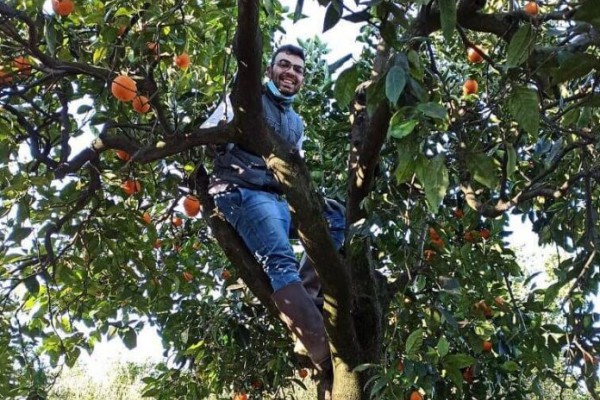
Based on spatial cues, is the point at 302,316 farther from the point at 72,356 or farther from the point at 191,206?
the point at 72,356

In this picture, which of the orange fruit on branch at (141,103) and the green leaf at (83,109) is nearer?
the orange fruit on branch at (141,103)

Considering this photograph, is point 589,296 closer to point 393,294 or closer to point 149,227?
point 393,294

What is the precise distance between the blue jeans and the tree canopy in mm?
99

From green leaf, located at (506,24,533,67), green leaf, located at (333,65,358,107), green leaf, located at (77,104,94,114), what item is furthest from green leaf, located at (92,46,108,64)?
green leaf, located at (506,24,533,67)

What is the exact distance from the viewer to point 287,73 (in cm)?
319

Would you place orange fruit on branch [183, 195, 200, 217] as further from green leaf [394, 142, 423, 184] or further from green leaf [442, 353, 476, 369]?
green leaf [394, 142, 423, 184]

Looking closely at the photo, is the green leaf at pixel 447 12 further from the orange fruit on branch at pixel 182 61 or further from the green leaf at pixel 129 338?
the green leaf at pixel 129 338

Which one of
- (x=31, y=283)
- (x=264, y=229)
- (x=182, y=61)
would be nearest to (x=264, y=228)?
(x=264, y=229)

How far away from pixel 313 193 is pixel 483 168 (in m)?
1.23

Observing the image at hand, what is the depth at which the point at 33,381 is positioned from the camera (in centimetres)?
304

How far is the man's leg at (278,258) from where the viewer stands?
2836mm

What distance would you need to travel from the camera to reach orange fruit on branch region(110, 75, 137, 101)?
2652 millimetres

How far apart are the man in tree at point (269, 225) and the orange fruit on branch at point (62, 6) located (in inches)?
31.3

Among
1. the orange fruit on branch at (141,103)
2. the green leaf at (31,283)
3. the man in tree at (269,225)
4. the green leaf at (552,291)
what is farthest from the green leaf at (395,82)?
the green leaf at (31,283)
